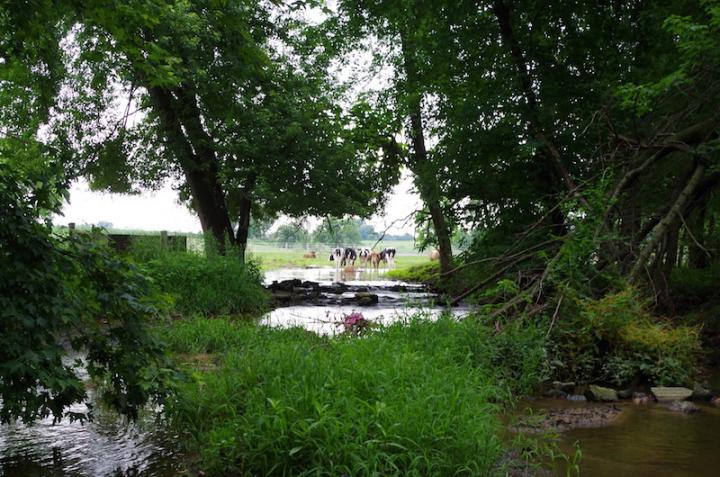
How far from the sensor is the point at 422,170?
12906 millimetres

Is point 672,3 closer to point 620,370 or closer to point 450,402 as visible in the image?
point 620,370

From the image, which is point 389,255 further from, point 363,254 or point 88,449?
point 88,449

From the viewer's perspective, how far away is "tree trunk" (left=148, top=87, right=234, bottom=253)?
17.7 m

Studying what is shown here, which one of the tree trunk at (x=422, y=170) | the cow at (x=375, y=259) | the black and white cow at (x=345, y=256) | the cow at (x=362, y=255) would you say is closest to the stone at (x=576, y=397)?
the tree trunk at (x=422, y=170)

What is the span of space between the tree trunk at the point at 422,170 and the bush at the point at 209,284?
4.31 m

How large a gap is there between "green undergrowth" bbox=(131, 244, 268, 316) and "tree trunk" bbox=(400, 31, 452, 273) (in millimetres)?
4311

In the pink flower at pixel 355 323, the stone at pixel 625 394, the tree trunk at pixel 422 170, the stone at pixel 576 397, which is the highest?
the tree trunk at pixel 422 170

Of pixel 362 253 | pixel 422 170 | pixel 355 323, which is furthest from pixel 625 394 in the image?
pixel 362 253

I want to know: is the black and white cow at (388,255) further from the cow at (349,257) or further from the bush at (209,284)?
the bush at (209,284)

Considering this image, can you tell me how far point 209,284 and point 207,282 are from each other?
224mm

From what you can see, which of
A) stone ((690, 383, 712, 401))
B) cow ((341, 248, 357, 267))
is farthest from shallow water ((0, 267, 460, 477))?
cow ((341, 248, 357, 267))

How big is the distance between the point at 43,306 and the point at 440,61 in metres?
9.96

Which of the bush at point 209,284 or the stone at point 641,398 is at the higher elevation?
the bush at point 209,284

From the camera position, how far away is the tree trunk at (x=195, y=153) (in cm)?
1773
